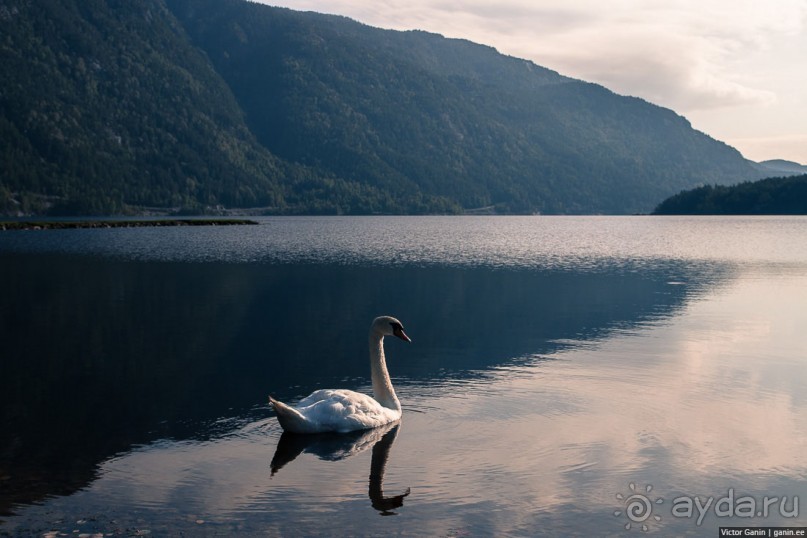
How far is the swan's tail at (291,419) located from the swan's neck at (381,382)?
2.70 metres

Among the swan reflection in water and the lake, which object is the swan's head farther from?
the swan reflection in water

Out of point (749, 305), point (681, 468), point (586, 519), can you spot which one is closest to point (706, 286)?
point (749, 305)

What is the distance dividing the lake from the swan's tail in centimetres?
31

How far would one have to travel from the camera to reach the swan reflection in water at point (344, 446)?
57.3 feet

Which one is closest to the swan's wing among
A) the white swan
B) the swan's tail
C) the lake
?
the white swan

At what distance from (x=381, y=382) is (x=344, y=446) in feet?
9.78

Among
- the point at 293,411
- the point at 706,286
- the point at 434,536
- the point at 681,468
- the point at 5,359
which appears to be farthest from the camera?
the point at 706,286

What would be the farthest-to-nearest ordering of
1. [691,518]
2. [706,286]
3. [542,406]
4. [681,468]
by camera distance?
[706,286]
[542,406]
[681,468]
[691,518]

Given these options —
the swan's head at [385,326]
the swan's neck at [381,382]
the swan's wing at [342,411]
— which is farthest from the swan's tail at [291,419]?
the swan's head at [385,326]

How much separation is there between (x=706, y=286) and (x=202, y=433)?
48.3 metres

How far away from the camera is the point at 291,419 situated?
19.2 metres

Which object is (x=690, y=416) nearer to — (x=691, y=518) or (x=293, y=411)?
(x=691, y=518)

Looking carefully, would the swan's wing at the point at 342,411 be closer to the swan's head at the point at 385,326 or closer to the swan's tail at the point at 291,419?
the swan's tail at the point at 291,419

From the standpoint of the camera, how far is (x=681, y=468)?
691 inches
